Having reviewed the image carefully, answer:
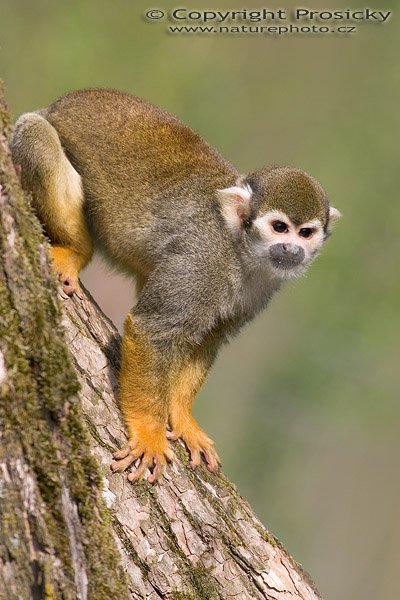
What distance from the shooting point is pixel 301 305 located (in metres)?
11.1

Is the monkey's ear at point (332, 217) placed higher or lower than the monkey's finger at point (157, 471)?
higher

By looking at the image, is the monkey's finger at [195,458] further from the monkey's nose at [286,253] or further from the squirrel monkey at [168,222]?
the monkey's nose at [286,253]

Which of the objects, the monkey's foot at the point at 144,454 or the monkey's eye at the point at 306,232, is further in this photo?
the monkey's eye at the point at 306,232

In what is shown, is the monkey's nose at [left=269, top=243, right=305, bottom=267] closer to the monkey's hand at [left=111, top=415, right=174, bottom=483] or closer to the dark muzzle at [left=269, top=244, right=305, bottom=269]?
the dark muzzle at [left=269, top=244, right=305, bottom=269]

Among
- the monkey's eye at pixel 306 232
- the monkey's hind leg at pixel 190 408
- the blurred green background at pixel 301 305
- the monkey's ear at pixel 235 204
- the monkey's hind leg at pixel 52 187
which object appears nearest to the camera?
the monkey's hind leg at pixel 190 408

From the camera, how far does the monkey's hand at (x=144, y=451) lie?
3.94 meters

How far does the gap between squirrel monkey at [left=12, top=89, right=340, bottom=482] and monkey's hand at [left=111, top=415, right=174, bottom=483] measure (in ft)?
0.65

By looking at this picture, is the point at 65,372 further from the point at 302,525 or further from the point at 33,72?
the point at 33,72

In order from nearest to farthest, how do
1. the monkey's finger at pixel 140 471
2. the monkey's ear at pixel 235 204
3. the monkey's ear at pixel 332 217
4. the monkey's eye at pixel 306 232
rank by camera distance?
1. the monkey's finger at pixel 140 471
2. the monkey's ear at pixel 235 204
3. the monkey's eye at pixel 306 232
4. the monkey's ear at pixel 332 217

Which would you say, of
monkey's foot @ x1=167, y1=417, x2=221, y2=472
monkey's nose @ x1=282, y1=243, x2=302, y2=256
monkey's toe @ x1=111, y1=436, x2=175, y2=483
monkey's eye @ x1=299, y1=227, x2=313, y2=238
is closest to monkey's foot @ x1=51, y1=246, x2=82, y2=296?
monkey's toe @ x1=111, y1=436, x2=175, y2=483

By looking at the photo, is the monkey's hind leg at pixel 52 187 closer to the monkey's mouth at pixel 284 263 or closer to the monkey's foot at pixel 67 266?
the monkey's foot at pixel 67 266

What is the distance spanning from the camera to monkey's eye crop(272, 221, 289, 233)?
518 centimetres

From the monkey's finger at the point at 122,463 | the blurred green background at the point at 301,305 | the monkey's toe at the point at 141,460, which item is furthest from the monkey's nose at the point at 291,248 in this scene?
the blurred green background at the point at 301,305

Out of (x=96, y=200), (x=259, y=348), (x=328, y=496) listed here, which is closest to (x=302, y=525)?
(x=328, y=496)
